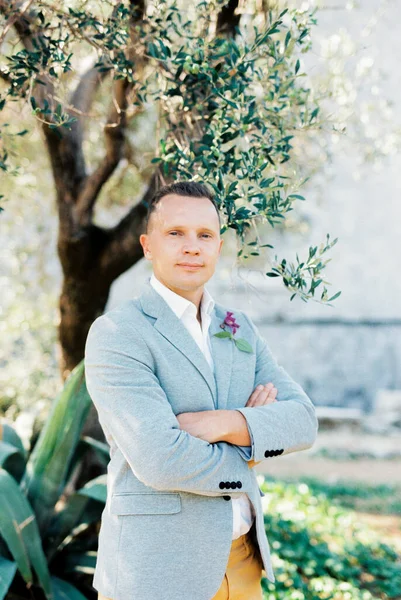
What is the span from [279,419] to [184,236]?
720 mm

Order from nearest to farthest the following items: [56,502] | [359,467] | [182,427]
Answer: [182,427]
[56,502]
[359,467]

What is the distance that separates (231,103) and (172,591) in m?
1.82

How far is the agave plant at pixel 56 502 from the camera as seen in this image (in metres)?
3.18

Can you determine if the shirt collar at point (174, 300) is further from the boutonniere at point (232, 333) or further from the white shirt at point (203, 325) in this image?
the boutonniere at point (232, 333)

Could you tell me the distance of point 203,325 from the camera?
235 centimetres

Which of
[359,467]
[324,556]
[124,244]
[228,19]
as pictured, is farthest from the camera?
Result: [359,467]

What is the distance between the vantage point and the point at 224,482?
2023 millimetres

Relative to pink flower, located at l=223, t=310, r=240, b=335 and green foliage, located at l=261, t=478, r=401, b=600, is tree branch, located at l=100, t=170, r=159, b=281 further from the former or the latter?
green foliage, located at l=261, t=478, r=401, b=600

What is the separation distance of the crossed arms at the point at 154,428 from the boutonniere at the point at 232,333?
0.26m

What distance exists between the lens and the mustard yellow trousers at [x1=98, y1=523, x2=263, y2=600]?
6.98 feet

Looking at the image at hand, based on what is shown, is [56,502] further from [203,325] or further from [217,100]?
[217,100]

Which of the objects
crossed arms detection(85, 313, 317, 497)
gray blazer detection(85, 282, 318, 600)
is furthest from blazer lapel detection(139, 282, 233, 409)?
crossed arms detection(85, 313, 317, 497)

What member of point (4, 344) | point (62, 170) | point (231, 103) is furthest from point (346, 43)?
point (4, 344)

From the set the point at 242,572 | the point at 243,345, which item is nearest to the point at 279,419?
the point at 243,345
